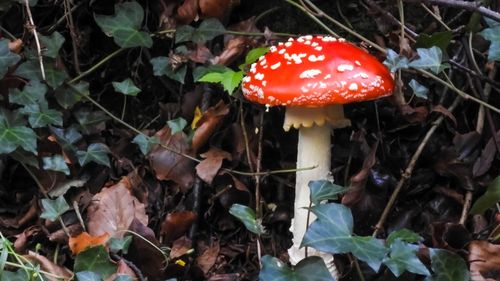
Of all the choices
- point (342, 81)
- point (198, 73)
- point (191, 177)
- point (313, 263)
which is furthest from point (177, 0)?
point (313, 263)

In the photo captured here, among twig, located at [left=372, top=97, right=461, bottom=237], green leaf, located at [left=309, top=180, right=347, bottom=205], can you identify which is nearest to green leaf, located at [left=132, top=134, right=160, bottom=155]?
green leaf, located at [left=309, top=180, right=347, bottom=205]

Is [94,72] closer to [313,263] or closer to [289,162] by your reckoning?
[289,162]

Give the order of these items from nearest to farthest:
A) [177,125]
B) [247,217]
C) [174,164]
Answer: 1. [247,217]
2. [177,125]
3. [174,164]

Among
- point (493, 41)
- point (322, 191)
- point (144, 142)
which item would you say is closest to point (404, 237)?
point (322, 191)

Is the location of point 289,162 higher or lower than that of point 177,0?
lower

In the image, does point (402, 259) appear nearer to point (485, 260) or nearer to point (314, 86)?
point (485, 260)

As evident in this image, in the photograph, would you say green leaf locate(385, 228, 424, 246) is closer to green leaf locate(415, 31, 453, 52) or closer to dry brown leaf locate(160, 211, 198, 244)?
green leaf locate(415, 31, 453, 52)

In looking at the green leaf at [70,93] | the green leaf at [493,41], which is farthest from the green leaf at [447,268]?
the green leaf at [70,93]
